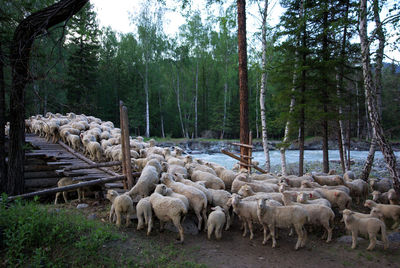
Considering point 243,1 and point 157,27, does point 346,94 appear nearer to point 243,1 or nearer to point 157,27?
point 243,1

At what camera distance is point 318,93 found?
36.0 feet

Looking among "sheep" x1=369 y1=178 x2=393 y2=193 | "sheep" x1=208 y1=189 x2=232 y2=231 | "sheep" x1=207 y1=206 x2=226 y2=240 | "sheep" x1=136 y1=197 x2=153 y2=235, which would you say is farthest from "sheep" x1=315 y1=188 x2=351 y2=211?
"sheep" x1=136 y1=197 x2=153 y2=235

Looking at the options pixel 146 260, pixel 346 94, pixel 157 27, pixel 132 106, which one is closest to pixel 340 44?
pixel 346 94

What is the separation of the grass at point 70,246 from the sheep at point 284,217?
1.78 metres

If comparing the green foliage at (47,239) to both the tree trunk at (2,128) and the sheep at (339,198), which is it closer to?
the tree trunk at (2,128)

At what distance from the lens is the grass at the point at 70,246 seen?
421cm

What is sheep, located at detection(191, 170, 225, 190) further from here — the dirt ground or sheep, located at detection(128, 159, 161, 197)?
the dirt ground

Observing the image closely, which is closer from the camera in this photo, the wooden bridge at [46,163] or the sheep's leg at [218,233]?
the sheep's leg at [218,233]

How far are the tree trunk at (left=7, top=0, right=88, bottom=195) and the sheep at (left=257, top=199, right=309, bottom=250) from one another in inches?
245

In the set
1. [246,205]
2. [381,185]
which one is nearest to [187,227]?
[246,205]

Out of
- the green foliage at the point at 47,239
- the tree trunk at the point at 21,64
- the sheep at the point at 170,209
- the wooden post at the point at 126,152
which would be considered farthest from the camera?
the wooden post at the point at 126,152

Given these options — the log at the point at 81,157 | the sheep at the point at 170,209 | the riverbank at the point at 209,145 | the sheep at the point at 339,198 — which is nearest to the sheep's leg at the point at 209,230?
the sheep at the point at 170,209

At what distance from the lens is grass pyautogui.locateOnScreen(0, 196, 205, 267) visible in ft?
13.8

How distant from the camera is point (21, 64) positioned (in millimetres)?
6246
